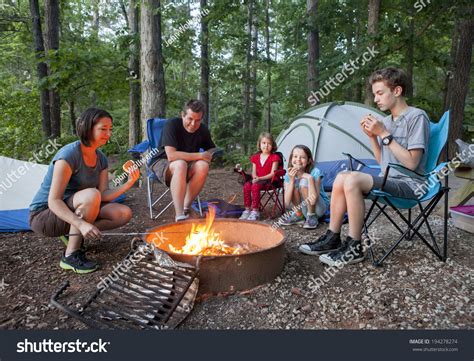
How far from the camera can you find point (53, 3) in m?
6.23

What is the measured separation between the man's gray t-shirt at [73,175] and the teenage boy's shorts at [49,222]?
0.05m

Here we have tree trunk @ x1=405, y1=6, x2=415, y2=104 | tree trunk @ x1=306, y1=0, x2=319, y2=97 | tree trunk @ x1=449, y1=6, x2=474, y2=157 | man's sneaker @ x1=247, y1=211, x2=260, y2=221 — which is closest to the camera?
man's sneaker @ x1=247, y1=211, x2=260, y2=221

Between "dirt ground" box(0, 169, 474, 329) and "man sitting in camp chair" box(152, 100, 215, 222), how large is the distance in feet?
2.48

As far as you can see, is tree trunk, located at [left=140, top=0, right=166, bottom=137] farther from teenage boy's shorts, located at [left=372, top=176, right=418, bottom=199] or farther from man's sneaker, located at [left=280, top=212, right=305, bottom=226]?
teenage boy's shorts, located at [left=372, top=176, right=418, bottom=199]

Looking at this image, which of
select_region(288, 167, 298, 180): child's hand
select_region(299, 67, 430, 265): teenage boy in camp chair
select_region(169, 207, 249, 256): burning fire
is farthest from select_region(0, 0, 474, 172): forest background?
select_region(299, 67, 430, 265): teenage boy in camp chair

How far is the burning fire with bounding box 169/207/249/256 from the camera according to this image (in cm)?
230

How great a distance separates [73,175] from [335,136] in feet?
12.2

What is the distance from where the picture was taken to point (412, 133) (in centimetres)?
224

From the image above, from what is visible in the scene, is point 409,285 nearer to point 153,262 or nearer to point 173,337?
point 173,337

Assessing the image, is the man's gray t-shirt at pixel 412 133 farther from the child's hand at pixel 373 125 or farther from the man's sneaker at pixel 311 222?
the man's sneaker at pixel 311 222

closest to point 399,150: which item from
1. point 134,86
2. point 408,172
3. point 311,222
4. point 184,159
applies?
point 408,172

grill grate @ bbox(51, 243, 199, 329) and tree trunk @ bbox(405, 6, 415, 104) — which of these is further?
tree trunk @ bbox(405, 6, 415, 104)

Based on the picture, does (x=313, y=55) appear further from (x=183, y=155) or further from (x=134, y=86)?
(x=183, y=155)


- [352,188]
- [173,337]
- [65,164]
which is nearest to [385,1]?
[352,188]
